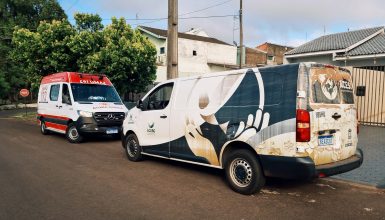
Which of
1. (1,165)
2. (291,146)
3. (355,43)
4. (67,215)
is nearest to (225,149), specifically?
(291,146)

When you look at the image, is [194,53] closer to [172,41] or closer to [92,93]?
[172,41]

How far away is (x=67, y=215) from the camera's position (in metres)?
4.52

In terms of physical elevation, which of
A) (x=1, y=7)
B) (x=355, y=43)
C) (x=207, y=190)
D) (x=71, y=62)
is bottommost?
(x=207, y=190)

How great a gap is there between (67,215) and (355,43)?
764 inches

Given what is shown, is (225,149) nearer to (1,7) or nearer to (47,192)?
(47,192)

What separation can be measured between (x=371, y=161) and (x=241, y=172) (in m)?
4.18

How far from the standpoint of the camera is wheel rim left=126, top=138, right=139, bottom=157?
823 centimetres

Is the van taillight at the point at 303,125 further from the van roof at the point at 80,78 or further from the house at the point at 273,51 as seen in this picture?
the house at the point at 273,51

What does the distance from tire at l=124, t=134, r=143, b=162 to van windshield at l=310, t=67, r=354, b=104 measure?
454 centimetres

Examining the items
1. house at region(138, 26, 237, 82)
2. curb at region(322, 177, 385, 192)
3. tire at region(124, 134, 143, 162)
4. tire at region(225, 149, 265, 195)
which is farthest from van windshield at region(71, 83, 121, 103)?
house at region(138, 26, 237, 82)

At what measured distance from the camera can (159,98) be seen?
771 cm

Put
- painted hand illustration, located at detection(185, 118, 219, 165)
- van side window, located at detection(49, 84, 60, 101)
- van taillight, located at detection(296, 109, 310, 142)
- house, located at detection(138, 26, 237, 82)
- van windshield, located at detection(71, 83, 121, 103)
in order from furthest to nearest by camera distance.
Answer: house, located at detection(138, 26, 237, 82) → van side window, located at detection(49, 84, 60, 101) → van windshield, located at detection(71, 83, 121, 103) → painted hand illustration, located at detection(185, 118, 219, 165) → van taillight, located at detection(296, 109, 310, 142)

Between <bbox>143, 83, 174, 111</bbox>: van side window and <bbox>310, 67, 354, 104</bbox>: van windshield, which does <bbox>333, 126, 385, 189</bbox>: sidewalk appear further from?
<bbox>143, 83, 174, 111</bbox>: van side window

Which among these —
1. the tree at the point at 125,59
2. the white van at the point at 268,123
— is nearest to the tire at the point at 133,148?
the white van at the point at 268,123
